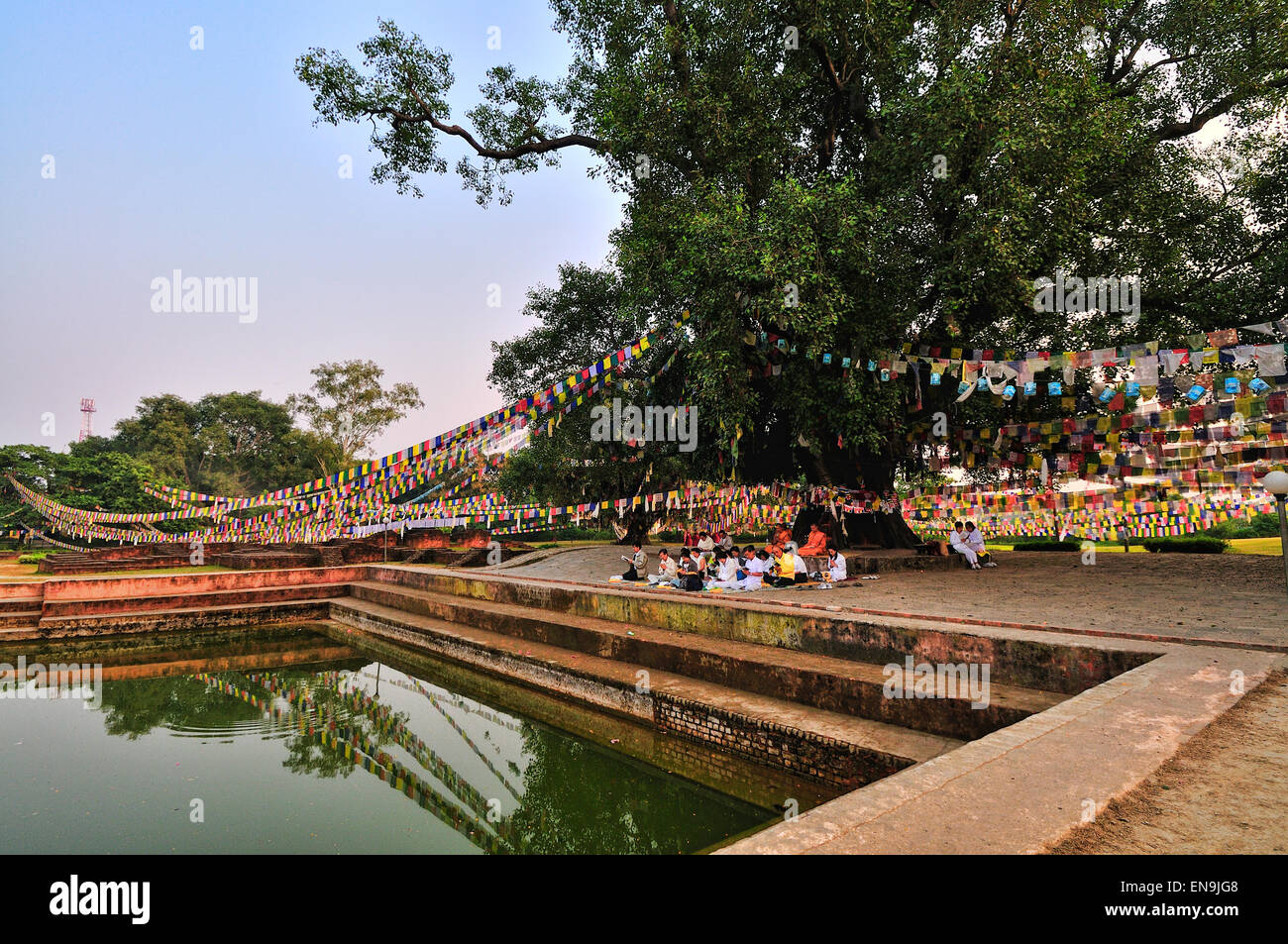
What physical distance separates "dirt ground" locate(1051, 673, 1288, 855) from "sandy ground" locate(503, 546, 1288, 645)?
2.68 metres

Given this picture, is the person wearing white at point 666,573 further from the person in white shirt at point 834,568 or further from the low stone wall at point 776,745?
the low stone wall at point 776,745

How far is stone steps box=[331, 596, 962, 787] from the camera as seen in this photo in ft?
15.6

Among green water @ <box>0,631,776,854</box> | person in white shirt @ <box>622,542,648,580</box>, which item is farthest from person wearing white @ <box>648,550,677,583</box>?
green water @ <box>0,631,776,854</box>

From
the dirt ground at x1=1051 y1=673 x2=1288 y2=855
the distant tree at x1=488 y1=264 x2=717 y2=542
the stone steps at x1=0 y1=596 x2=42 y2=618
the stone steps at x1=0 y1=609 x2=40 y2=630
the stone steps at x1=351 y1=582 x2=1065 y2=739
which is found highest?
the distant tree at x1=488 y1=264 x2=717 y2=542

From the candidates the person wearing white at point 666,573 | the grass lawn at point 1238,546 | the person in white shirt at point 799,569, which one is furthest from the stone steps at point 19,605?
the grass lawn at point 1238,546

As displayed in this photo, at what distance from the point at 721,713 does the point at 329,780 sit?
12.4 feet

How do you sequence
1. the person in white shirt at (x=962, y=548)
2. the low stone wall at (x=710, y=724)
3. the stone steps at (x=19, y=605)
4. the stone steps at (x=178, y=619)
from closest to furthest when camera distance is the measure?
the low stone wall at (x=710, y=724), the stone steps at (x=178, y=619), the stone steps at (x=19, y=605), the person in white shirt at (x=962, y=548)

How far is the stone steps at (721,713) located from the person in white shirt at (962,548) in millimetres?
8384

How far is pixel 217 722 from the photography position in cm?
756

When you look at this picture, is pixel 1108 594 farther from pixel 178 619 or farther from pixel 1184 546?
pixel 178 619

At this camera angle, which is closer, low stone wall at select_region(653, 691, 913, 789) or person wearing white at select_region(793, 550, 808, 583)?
low stone wall at select_region(653, 691, 913, 789)

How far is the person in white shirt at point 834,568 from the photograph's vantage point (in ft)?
→ 34.0

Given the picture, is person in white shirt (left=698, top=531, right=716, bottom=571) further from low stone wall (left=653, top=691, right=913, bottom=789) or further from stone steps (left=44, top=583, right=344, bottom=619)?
stone steps (left=44, top=583, right=344, bottom=619)
